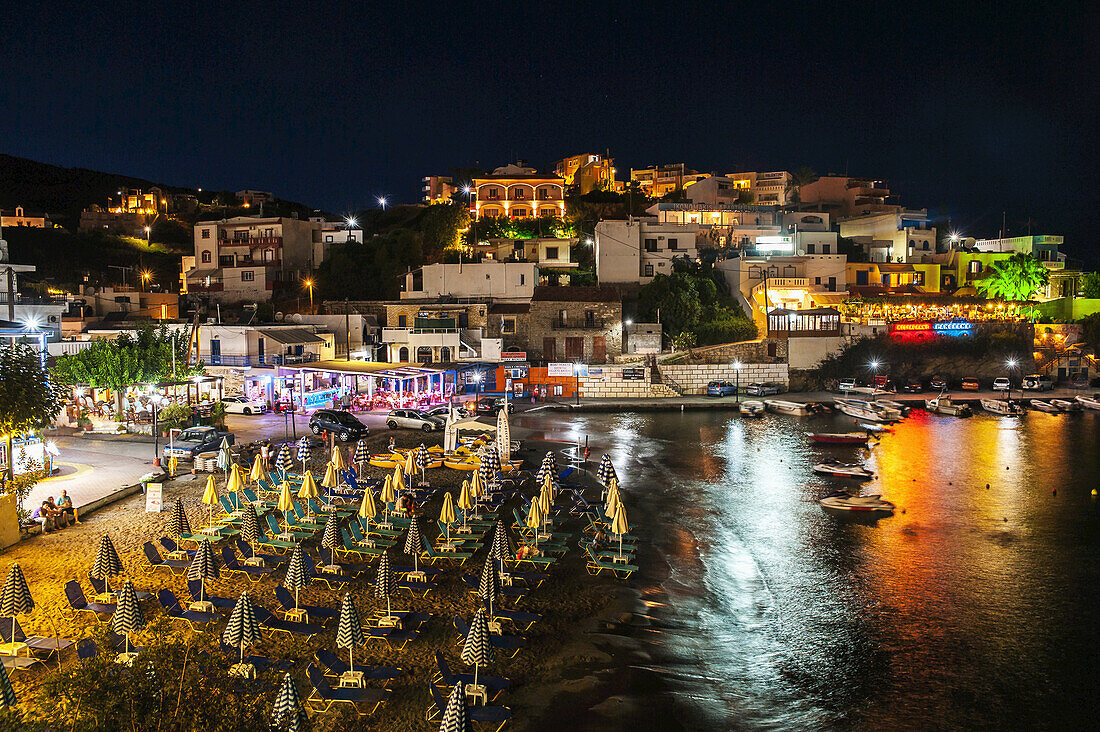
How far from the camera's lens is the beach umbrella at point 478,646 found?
31.7 ft

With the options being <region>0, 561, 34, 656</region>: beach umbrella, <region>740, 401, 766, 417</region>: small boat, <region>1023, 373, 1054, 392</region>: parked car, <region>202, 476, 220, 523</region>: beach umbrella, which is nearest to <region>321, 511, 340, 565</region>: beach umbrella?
<region>202, 476, 220, 523</region>: beach umbrella

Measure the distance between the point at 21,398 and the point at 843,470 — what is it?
23.4 metres

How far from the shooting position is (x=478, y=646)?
9703 millimetres

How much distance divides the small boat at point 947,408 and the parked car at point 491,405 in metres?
22.3

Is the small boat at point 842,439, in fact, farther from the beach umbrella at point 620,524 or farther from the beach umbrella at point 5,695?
the beach umbrella at point 5,695

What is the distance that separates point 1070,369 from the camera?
4669 centimetres

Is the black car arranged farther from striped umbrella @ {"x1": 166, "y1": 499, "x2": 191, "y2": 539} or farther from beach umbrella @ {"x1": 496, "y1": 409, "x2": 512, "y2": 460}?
striped umbrella @ {"x1": 166, "y1": 499, "x2": 191, "y2": 539}

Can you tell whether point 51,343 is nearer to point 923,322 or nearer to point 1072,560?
point 1072,560

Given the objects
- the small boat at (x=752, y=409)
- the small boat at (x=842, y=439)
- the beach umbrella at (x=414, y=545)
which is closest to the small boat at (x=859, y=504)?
the small boat at (x=842, y=439)

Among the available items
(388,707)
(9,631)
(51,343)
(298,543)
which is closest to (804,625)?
(388,707)

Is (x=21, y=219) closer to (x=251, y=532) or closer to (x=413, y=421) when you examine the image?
(x=413, y=421)

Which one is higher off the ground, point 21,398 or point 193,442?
point 21,398

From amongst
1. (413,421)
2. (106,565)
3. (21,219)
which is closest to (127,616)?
(106,565)

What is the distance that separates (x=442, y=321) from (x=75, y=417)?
61.7ft
